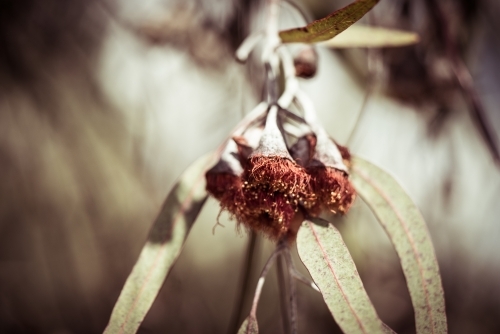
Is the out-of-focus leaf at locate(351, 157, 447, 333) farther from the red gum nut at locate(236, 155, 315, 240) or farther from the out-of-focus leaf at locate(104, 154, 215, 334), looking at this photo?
the out-of-focus leaf at locate(104, 154, 215, 334)

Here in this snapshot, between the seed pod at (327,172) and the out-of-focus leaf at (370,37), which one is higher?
the out-of-focus leaf at (370,37)

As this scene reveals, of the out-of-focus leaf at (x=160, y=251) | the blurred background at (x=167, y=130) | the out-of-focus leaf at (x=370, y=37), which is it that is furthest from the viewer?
the blurred background at (x=167, y=130)

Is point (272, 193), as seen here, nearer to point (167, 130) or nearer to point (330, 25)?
point (330, 25)

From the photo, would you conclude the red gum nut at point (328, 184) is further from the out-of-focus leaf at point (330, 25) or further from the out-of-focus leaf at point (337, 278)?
the out-of-focus leaf at point (330, 25)

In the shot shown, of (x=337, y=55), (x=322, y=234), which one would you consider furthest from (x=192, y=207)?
(x=337, y=55)

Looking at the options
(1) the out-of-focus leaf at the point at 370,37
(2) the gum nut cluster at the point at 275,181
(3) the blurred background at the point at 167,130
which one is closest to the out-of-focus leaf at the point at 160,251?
(2) the gum nut cluster at the point at 275,181

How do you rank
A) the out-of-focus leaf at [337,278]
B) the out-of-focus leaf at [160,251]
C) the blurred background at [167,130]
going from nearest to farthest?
the out-of-focus leaf at [337,278] < the out-of-focus leaf at [160,251] < the blurred background at [167,130]

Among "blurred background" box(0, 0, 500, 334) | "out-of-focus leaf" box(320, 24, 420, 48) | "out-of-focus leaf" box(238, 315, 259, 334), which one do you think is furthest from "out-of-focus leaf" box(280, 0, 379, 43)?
"blurred background" box(0, 0, 500, 334)
